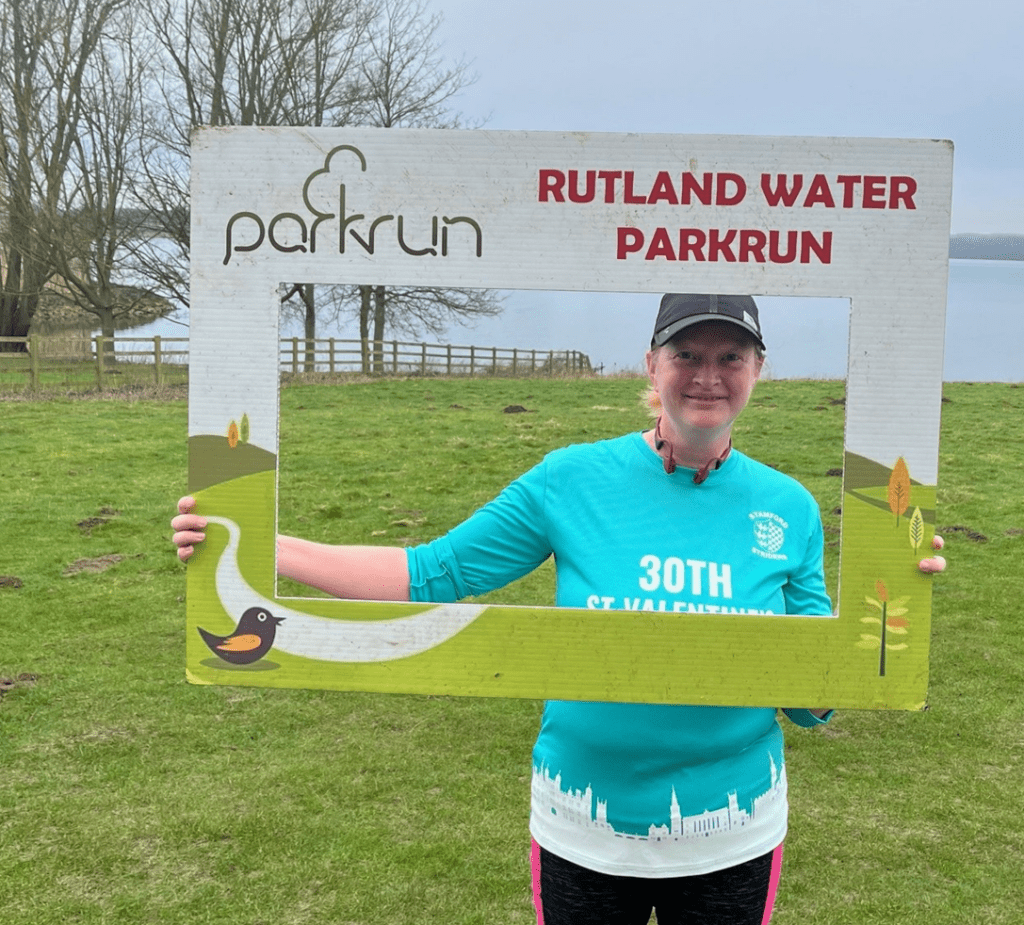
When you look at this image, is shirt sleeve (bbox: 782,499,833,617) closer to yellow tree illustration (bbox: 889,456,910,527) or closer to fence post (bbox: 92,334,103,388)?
yellow tree illustration (bbox: 889,456,910,527)

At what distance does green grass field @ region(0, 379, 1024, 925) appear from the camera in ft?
12.4

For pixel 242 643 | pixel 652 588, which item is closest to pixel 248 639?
pixel 242 643

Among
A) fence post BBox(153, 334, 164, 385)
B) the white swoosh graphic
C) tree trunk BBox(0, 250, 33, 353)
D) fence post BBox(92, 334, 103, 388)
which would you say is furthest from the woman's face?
tree trunk BBox(0, 250, 33, 353)

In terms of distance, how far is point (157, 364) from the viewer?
678 inches

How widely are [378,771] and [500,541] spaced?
124 inches

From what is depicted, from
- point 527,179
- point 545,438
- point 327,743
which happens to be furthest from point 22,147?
point 527,179

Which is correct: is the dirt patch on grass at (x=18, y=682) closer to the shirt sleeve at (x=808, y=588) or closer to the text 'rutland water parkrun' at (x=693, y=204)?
the text 'rutland water parkrun' at (x=693, y=204)

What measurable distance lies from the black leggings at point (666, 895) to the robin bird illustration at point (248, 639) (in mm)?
693

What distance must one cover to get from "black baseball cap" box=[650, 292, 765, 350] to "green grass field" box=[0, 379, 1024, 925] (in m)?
0.29

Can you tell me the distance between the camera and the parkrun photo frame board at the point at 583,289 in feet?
5.67

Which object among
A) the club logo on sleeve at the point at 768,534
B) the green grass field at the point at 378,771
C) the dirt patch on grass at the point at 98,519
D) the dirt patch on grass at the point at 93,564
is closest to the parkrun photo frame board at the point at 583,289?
the club logo on sleeve at the point at 768,534

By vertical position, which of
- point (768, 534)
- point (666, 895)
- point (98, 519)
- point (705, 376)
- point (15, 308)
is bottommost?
point (98, 519)

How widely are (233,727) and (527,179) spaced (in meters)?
4.14

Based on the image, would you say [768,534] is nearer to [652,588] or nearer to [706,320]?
[652,588]
